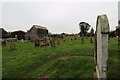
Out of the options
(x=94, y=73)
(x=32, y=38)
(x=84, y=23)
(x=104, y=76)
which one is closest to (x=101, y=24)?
(x=104, y=76)

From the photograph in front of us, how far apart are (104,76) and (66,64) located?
5.05 metres

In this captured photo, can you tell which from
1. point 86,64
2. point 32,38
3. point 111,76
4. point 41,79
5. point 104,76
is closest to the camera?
point 104,76

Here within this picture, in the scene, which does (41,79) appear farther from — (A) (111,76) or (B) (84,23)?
(B) (84,23)

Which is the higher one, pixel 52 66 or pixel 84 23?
pixel 84 23

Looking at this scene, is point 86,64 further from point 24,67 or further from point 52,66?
point 24,67

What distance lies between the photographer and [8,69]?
11664 mm

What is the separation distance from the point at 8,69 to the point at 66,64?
18.8 feet

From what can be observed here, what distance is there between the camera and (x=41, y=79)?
9266 mm

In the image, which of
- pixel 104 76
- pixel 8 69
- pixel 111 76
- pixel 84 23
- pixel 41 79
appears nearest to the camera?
pixel 104 76

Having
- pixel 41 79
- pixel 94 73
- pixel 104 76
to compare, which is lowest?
pixel 41 79

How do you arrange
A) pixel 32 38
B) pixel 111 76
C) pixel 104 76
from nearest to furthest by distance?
pixel 104 76, pixel 111 76, pixel 32 38

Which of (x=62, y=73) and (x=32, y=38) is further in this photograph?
(x=32, y=38)

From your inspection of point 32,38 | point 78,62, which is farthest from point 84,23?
point 78,62

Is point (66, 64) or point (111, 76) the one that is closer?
point (111, 76)
